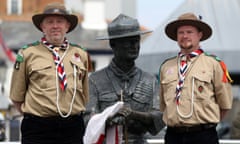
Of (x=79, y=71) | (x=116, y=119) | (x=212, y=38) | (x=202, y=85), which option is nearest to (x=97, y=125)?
(x=116, y=119)

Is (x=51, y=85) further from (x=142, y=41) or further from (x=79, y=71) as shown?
(x=142, y=41)

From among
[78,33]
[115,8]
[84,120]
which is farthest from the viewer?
[115,8]

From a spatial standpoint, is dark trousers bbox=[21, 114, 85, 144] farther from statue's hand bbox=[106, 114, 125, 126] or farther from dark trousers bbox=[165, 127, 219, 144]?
dark trousers bbox=[165, 127, 219, 144]

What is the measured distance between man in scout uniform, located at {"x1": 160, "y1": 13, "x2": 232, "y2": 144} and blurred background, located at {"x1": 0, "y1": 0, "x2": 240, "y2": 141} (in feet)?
1.37

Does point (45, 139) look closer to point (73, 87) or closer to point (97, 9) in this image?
point (73, 87)

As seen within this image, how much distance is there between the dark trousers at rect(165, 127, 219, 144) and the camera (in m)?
4.55

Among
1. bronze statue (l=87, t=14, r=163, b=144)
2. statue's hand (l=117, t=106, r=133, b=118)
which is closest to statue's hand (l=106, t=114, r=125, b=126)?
statue's hand (l=117, t=106, r=133, b=118)

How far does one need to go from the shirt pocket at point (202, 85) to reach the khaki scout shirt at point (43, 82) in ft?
2.45

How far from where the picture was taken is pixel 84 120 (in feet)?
16.9

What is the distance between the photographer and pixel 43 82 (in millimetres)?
4473

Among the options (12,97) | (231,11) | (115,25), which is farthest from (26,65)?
(231,11)

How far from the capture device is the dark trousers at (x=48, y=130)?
4.46 m

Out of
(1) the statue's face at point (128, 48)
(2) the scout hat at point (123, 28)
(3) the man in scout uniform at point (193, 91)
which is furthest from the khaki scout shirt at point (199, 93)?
(2) the scout hat at point (123, 28)

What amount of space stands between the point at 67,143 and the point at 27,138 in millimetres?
259
